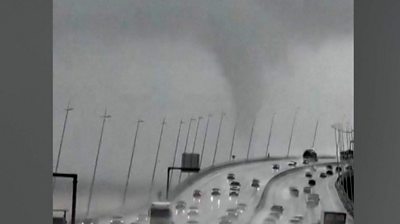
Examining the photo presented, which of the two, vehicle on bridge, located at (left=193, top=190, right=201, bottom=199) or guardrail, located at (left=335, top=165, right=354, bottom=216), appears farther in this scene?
guardrail, located at (left=335, top=165, right=354, bottom=216)

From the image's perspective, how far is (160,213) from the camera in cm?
220

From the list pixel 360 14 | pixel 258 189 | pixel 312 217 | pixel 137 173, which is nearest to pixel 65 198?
pixel 137 173

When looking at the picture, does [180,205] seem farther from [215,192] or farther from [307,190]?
[307,190]

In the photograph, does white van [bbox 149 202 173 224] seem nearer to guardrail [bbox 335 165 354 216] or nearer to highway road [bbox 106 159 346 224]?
highway road [bbox 106 159 346 224]

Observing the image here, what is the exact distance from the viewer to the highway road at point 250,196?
2.22 metres

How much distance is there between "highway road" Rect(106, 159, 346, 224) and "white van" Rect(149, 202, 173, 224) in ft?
0.08

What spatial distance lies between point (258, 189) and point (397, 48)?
2.61ft

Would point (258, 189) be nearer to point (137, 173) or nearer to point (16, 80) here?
point (137, 173)

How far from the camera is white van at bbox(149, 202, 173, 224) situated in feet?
7.17

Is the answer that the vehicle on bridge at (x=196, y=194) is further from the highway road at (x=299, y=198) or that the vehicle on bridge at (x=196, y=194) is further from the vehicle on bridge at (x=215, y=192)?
the highway road at (x=299, y=198)

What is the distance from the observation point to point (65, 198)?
2.11m

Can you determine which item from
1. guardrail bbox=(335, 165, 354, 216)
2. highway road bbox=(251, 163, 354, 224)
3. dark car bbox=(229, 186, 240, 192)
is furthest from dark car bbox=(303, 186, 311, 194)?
dark car bbox=(229, 186, 240, 192)

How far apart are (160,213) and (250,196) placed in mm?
344

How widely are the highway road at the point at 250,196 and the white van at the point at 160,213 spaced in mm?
23
